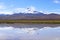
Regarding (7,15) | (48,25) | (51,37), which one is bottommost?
(51,37)

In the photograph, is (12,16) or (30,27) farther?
(30,27)

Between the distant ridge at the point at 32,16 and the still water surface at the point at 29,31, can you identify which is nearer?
the distant ridge at the point at 32,16

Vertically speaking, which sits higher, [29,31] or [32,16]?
[32,16]

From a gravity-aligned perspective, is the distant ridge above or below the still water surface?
above

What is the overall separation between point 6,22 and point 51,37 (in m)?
0.75

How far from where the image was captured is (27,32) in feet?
9.33

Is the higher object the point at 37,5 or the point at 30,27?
the point at 37,5

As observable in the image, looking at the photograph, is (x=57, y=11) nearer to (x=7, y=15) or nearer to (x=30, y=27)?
(x=30, y=27)

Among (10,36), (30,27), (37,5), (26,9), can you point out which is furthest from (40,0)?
(10,36)

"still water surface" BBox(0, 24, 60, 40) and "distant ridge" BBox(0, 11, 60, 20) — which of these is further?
"still water surface" BBox(0, 24, 60, 40)

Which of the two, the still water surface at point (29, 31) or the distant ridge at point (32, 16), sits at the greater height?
the distant ridge at point (32, 16)

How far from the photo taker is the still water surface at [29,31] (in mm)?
2770

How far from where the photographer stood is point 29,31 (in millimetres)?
2869

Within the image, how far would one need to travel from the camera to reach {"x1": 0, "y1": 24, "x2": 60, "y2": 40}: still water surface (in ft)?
9.09
